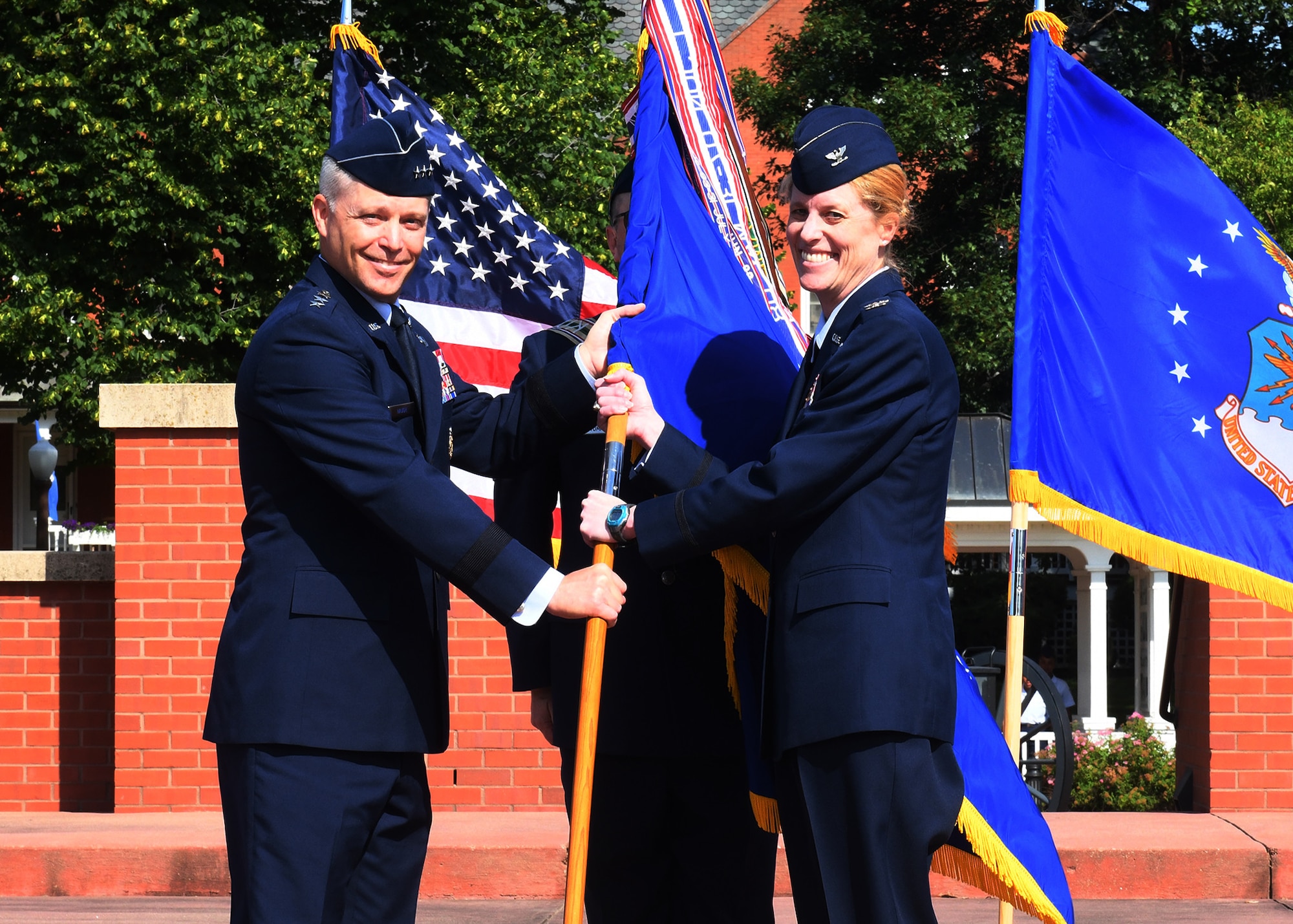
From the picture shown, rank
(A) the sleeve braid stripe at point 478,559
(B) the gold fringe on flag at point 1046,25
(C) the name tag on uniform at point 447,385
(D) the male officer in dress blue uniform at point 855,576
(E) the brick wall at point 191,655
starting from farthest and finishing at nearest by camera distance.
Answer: (E) the brick wall at point 191,655
(B) the gold fringe on flag at point 1046,25
(C) the name tag on uniform at point 447,385
(A) the sleeve braid stripe at point 478,559
(D) the male officer in dress blue uniform at point 855,576

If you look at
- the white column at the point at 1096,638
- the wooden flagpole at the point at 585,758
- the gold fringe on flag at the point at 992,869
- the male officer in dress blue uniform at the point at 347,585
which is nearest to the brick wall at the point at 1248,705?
the gold fringe on flag at the point at 992,869

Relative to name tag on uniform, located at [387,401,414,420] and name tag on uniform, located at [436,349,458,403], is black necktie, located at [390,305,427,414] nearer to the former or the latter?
name tag on uniform, located at [387,401,414,420]

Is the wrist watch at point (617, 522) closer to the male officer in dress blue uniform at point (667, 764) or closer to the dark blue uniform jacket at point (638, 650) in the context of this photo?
the dark blue uniform jacket at point (638, 650)

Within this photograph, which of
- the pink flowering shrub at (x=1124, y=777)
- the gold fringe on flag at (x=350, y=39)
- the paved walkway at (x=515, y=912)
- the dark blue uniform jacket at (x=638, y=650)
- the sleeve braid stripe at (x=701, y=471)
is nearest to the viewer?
the sleeve braid stripe at (x=701, y=471)

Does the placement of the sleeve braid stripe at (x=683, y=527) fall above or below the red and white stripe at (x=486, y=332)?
below

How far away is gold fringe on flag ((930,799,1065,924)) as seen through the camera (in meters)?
3.20

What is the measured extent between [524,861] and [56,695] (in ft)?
10.1

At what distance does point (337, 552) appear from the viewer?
9.50 feet

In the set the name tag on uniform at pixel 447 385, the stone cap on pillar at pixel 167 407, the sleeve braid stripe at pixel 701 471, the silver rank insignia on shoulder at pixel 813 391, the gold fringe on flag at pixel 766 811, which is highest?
the stone cap on pillar at pixel 167 407

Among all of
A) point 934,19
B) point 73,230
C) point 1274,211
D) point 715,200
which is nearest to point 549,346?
point 715,200

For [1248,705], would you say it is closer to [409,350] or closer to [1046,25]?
[1046,25]

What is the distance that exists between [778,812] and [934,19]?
1977cm

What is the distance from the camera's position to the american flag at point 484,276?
5602mm

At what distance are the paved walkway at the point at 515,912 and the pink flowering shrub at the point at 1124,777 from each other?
4317mm
